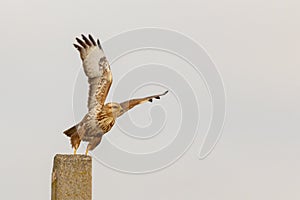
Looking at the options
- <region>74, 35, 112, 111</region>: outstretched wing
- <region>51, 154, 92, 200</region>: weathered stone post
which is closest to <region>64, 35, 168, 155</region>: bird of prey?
<region>74, 35, 112, 111</region>: outstretched wing

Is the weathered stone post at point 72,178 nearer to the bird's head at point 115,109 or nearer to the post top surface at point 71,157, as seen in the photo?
the post top surface at point 71,157

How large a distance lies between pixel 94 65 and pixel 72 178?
2287mm

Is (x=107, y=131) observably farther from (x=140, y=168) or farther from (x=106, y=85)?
(x=140, y=168)

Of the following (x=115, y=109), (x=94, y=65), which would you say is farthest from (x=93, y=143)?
(x=94, y=65)

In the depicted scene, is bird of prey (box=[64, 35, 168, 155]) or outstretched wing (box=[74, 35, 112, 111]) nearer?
bird of prey (box=[64, 35, 168, 155])

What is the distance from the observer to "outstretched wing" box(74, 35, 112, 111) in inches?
449

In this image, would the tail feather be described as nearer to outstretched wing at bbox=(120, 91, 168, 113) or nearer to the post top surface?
the post top surface

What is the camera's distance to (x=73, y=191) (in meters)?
10.6

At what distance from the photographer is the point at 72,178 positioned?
10664 millimetres

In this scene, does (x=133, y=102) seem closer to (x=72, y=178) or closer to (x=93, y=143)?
(x=93, y=143)

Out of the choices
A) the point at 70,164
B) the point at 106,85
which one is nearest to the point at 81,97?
the point at 106,85

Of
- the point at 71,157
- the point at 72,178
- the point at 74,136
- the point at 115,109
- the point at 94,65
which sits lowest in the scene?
the point at 72,178

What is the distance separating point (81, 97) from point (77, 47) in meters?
1.00

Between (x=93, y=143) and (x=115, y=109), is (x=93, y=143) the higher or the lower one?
the lower one
